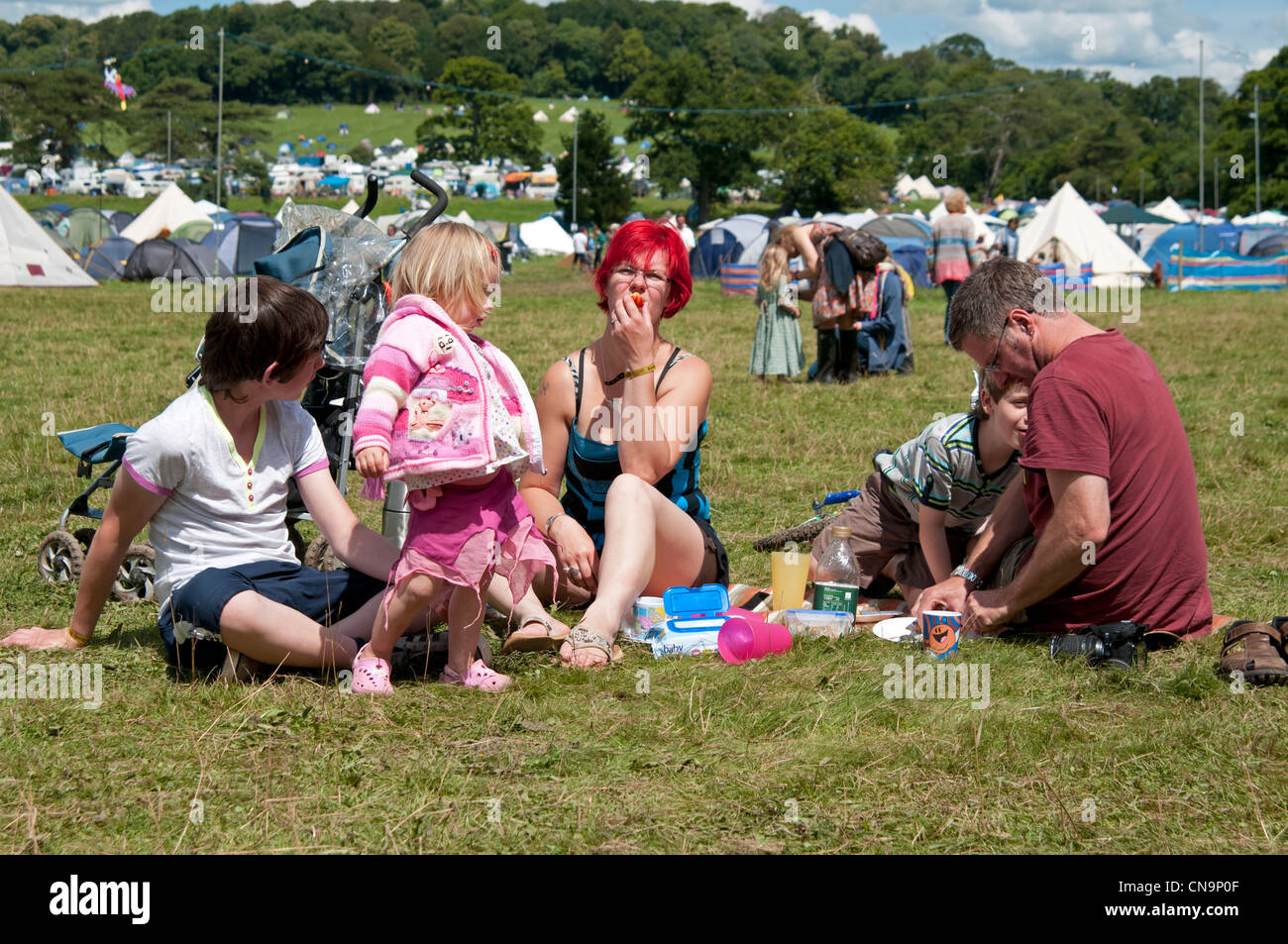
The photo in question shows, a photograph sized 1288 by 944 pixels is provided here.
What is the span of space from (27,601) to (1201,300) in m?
24.4

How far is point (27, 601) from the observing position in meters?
4.82

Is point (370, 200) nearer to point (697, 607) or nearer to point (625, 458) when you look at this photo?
point (625, 458)

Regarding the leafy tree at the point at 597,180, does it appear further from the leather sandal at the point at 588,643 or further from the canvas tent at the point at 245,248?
the leather sandal at the point at 588,643

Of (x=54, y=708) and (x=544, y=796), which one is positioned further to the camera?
(x=54, y=708)

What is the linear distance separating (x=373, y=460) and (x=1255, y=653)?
107 inches

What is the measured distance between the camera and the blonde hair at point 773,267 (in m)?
12.5

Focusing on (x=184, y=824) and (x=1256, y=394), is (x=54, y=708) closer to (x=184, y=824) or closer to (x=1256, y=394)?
(x=184, y=824)

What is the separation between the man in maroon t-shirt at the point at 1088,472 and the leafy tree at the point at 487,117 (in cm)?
8865

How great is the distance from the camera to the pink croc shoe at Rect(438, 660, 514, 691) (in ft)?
12.1

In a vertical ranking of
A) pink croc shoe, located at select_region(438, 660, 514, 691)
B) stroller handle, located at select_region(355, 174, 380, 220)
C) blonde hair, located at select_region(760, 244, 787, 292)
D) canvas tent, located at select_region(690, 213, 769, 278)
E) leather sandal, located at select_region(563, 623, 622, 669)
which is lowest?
pink croc shoe, located at select_region(438, 660, 514, 691)

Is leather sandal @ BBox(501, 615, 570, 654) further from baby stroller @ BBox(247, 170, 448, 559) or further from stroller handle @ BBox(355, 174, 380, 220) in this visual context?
stroller handle @ BBox(355, 174, 380, 220)

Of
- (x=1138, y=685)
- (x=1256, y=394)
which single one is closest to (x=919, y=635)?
(x=1138, y=685)

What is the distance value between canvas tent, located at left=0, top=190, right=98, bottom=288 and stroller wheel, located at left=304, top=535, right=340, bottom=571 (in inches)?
827

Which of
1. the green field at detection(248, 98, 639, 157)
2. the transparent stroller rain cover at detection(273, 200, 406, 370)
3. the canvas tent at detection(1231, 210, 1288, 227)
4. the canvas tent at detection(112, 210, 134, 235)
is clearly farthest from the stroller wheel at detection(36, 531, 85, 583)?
the green field at detection(248, 98, 639, 157)
